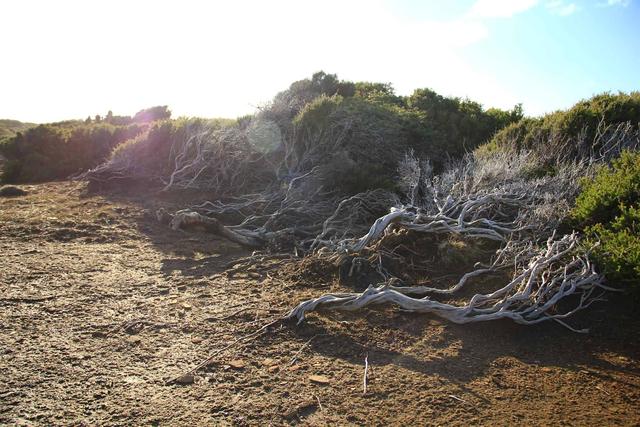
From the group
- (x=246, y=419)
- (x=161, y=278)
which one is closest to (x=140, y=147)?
(x=161, y=278)

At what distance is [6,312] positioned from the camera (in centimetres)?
451

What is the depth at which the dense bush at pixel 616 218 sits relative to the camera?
4.51 metres

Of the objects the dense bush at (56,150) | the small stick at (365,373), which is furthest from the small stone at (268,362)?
the dense bush at (56,150)

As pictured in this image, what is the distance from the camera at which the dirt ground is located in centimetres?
319

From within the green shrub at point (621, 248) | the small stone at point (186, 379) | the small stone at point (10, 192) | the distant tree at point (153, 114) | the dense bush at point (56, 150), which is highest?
the distant tree at point (153, 114)

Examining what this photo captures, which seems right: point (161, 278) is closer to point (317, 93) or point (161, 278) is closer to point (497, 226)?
point (497, 226)

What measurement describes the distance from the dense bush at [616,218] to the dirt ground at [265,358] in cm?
43

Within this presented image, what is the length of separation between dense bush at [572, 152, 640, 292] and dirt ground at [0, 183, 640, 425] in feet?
1.42

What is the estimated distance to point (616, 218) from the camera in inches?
197

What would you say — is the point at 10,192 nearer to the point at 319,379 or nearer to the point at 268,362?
the point at 268,362

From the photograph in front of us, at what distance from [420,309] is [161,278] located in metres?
3.08

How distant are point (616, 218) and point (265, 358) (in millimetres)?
3881

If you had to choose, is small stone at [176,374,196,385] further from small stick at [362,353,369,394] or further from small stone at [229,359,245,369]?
small stick at [362,353,369,394]

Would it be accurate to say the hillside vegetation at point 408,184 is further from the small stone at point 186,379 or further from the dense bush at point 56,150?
the small stone at point 186,379
